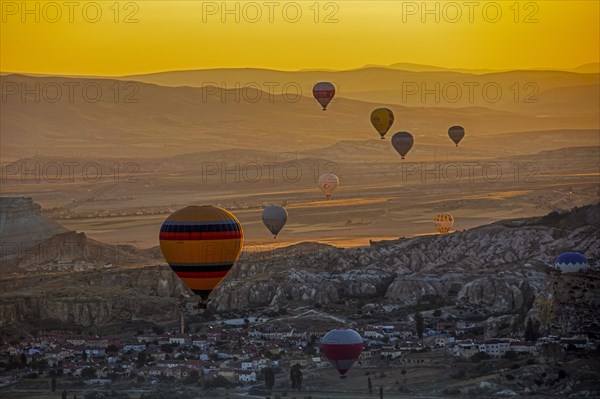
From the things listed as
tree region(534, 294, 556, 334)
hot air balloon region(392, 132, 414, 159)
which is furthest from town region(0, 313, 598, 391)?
hot air balloon region(392, 132, 414, 159)

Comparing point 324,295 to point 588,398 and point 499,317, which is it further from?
point 588,398

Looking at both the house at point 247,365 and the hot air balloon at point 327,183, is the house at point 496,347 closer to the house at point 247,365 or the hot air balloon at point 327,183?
the house at point 247,365

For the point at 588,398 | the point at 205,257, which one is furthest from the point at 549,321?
the point at 205,257

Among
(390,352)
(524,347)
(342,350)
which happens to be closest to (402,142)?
(390,352)

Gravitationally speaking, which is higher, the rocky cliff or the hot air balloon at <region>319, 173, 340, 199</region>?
the hot air balloon at <region>319, 173, 340, 199</region>

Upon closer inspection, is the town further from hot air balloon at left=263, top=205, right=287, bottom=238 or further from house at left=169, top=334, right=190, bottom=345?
Result: hot air balloon at left=263, top=205, right=287, bottom=238

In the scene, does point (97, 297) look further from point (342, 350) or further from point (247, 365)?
point (342, 350)

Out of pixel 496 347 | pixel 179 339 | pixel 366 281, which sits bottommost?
pixel 496 347
